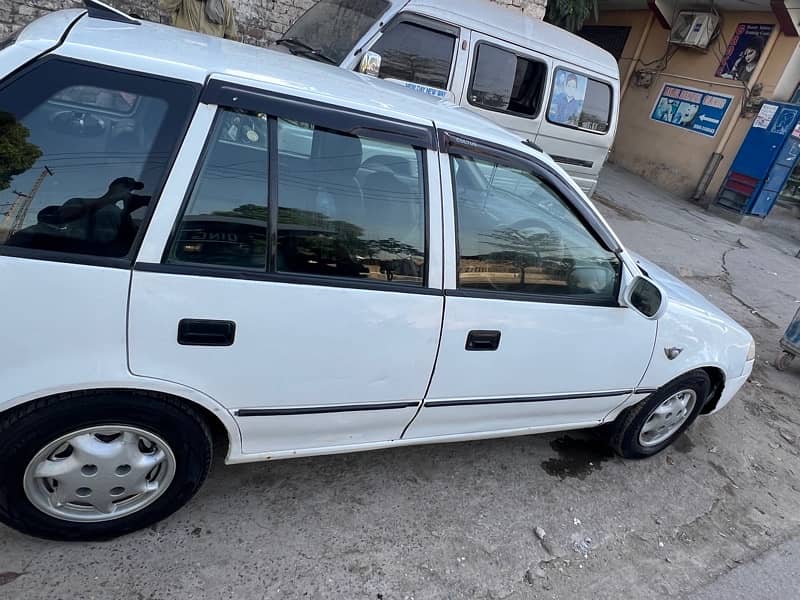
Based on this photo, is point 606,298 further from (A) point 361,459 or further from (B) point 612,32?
(B) point 612,32

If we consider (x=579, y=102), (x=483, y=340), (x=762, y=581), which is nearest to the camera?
(x=483, y=340)

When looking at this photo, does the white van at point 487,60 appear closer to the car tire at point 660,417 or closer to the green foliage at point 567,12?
the car tire at point 660,417

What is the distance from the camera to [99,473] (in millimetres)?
1905

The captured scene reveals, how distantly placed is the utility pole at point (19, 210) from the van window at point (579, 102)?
5.97 m

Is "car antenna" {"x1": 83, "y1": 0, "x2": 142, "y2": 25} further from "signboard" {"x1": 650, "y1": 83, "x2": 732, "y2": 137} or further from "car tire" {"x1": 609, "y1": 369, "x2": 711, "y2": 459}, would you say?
"signboard" {"x1": 650, "y1": 83, "x2": 732, "y2": 137}

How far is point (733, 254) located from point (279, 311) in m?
9.37

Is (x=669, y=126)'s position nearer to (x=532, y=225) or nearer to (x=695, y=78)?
(x=695, y=78)

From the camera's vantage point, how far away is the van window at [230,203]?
5.86ft

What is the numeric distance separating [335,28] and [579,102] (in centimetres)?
325

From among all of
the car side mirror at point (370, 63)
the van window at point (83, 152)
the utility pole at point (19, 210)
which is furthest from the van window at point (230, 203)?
the car side mirror at point (370, 63)

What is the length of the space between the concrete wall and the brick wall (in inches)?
270

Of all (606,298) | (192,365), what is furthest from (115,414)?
(606,298)

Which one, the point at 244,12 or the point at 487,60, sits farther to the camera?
the point at 244,12

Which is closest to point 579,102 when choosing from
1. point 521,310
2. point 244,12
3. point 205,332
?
point 244,12
